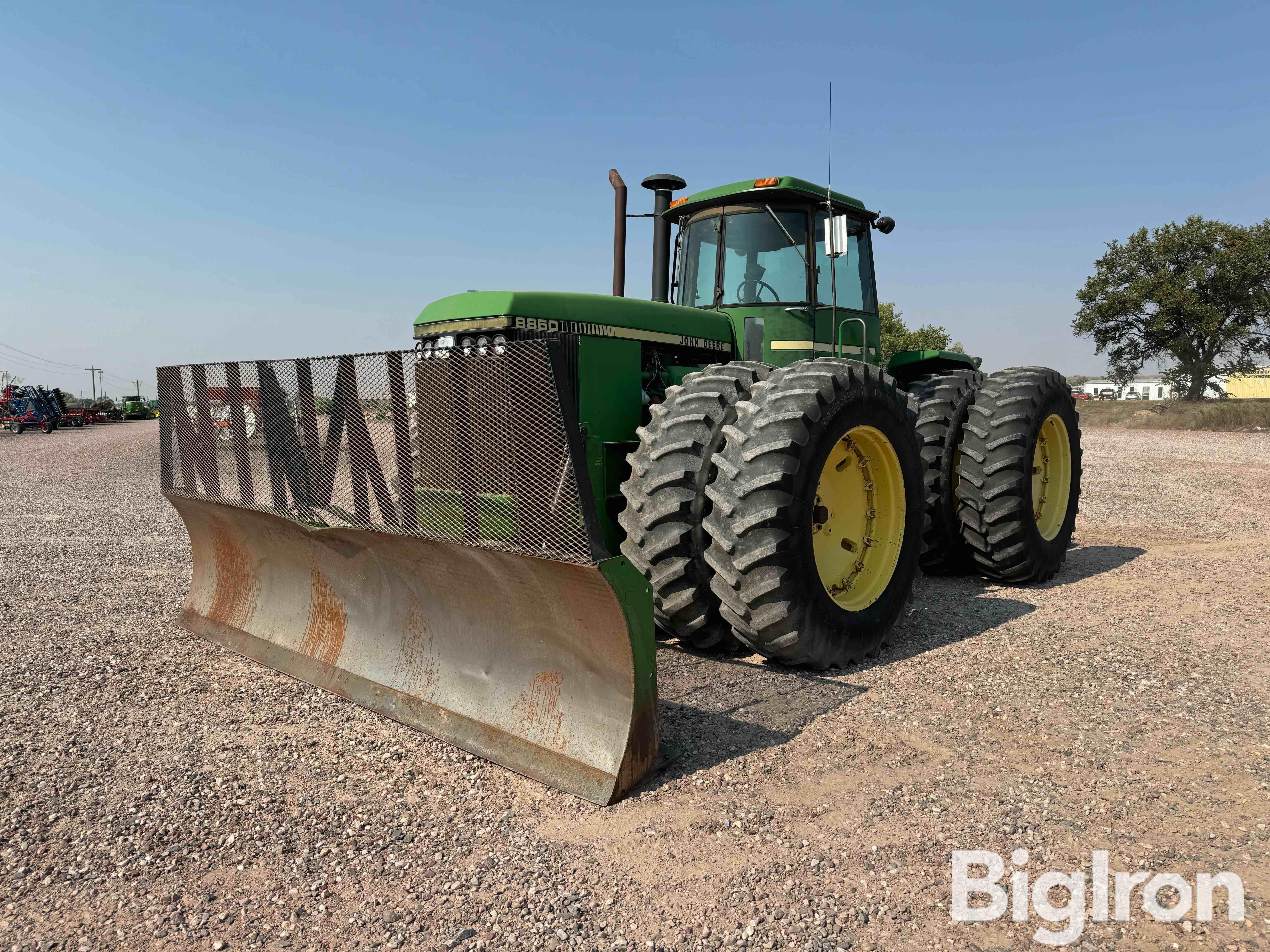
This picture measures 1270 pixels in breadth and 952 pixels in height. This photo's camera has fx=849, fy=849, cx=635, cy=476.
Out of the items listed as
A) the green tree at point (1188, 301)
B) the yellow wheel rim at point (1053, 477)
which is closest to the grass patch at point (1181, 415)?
the green tree at point (1188, 301)

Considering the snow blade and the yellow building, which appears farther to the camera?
the yellow building

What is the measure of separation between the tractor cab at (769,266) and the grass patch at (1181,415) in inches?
927

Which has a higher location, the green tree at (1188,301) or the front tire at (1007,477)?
the green tree at (1188,301)

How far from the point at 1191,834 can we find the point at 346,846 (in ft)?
9.06

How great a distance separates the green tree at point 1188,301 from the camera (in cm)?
3366

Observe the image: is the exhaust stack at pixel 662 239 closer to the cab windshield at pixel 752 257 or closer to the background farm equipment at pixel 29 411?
the cab windshield at pixel 752 257

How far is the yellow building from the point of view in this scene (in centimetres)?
4541

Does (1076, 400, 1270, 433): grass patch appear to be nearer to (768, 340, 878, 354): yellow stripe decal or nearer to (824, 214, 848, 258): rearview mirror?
(768, 340, 878, 354): yellow stripe decal

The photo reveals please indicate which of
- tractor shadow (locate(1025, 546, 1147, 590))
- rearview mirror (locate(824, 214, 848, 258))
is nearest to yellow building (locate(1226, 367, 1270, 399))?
tractor shadow (locate(1025, 546, 1147, 590))

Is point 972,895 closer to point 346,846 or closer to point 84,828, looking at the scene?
point 346,846

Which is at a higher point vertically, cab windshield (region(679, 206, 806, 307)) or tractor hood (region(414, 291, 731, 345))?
cab windshield (region(679, 206, 806, 307))

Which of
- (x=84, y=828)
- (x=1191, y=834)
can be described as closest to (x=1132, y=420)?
(x=1191, y=834)

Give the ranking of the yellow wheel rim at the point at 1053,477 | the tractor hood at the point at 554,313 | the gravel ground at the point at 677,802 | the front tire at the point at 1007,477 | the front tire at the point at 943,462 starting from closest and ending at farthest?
the gravel ground at the point at 677,802 → the tractor hood at the point at 554,313 → the front tire at the point at 1007,477 → the front tire at the point at 943,462 → the yellow wheel rim at the point at 1053,477

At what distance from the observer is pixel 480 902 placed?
248cm
